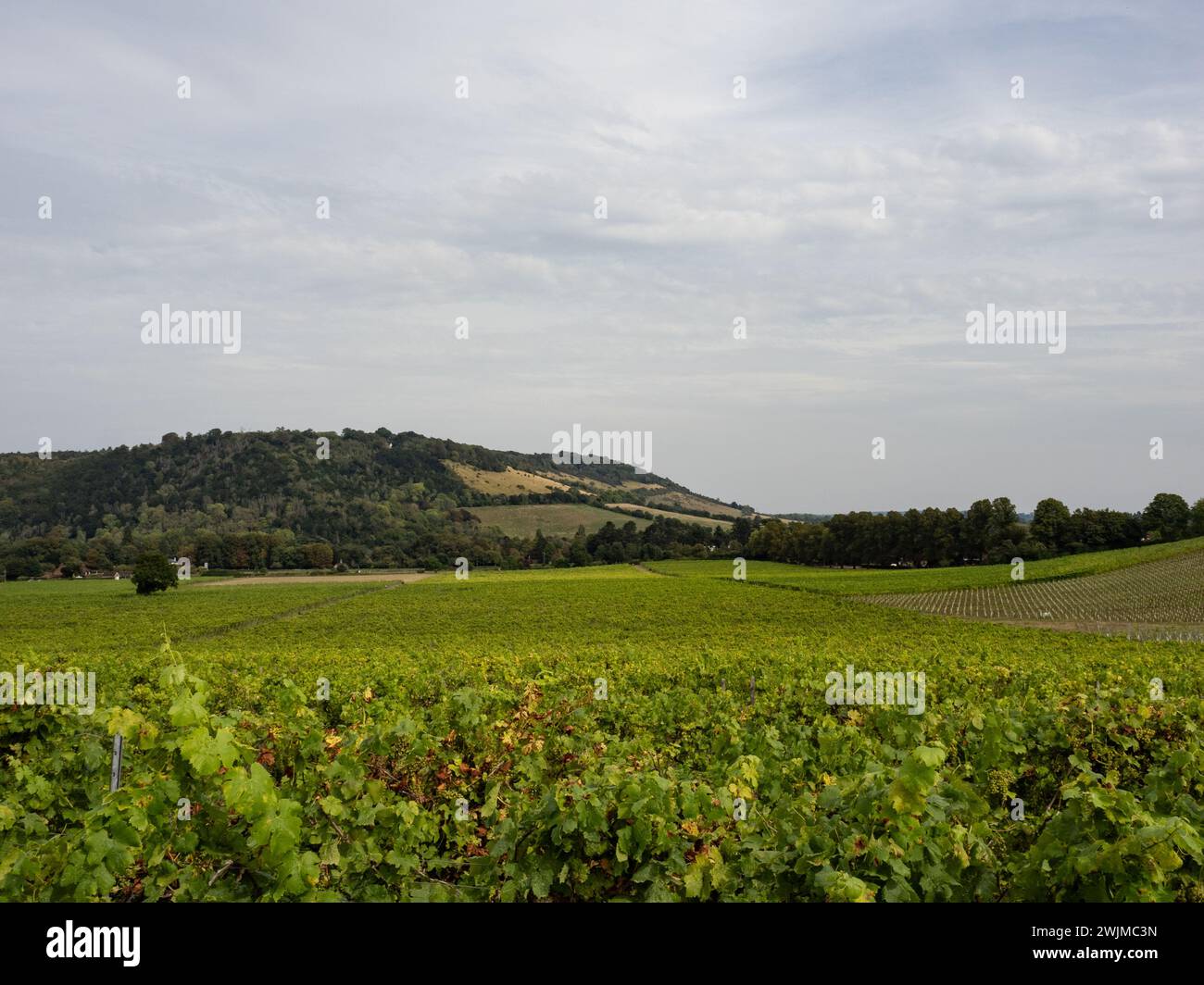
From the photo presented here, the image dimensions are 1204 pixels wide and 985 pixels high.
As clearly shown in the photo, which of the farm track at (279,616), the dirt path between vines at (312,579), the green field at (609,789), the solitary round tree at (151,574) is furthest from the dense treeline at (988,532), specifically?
the green field at (609,789)

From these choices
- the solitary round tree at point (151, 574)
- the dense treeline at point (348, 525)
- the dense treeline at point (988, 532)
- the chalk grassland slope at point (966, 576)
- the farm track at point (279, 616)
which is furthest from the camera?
the dense treeline at point (348, 525)

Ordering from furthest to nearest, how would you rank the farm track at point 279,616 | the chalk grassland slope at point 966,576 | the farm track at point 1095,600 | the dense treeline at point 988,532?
the dense treeline at point 988,532 → the chalk grassland slope at point 966,576 → the farm track at point 1095,600 → the farm track at point 279,616

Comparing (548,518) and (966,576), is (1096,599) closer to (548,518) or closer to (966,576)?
(966,576)

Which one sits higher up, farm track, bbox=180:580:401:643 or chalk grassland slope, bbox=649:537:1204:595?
chalk grassland slope, bbox=649:537:1204:595

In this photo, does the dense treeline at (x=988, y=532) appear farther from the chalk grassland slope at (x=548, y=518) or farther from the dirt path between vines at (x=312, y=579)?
the dirt path between vines at (x=312, y=579)

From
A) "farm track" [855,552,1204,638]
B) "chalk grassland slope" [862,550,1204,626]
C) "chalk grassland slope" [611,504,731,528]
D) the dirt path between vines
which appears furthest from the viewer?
"chalk grassland slope" [611,504,731,528]

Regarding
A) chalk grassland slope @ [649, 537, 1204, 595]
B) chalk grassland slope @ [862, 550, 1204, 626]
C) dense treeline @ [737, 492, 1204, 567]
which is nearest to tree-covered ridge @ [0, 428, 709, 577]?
dense treeline @ [737, 492, 1204, 567]

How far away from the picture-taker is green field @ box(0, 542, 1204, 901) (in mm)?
4180

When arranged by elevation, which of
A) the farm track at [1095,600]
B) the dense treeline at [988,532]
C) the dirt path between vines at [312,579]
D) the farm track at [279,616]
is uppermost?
the dense treeline at [988,532]

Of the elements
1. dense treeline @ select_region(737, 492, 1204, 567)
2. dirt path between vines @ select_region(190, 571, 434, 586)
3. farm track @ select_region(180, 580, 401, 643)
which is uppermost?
dense treeline @ select_region(737, 492, 1204, 567)

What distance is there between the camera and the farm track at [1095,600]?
48.8m

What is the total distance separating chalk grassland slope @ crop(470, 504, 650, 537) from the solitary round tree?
7852 cm

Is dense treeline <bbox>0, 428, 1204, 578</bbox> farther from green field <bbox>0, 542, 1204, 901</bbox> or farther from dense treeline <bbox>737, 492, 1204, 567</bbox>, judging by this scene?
green field <bbox>0, 542, 1204, 901</bbox>
